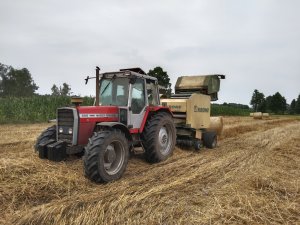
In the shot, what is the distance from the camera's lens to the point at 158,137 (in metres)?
8.00

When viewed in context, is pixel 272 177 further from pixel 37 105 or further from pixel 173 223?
pixel 37 105

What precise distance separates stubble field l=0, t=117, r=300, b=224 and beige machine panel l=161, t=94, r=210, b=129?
257 centimetres

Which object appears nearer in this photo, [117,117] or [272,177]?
[272,177]

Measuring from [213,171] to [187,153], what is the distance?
2.58m

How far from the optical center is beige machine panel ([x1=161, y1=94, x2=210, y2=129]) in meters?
10.3

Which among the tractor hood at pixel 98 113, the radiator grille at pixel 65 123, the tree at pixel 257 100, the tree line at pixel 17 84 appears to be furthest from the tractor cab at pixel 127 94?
the tree at pixel 257 100

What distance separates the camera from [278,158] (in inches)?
354

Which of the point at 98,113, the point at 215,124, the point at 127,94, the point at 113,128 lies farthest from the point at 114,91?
the point at 215,124

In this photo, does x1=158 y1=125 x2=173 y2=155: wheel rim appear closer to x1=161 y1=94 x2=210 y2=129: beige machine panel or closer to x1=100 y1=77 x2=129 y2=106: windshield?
x1=100 y1=77 x2=129 y2=106: windshield

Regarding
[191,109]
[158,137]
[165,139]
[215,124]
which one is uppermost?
[191,109]

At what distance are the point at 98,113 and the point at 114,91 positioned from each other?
38.3 inches

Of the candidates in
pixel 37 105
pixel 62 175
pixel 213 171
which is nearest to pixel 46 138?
pixel 62 175

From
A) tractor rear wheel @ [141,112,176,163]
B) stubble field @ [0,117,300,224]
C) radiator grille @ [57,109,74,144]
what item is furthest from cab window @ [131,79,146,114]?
radiator grille @ [57,109,74,144]

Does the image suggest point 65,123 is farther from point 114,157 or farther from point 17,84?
point 17,84
